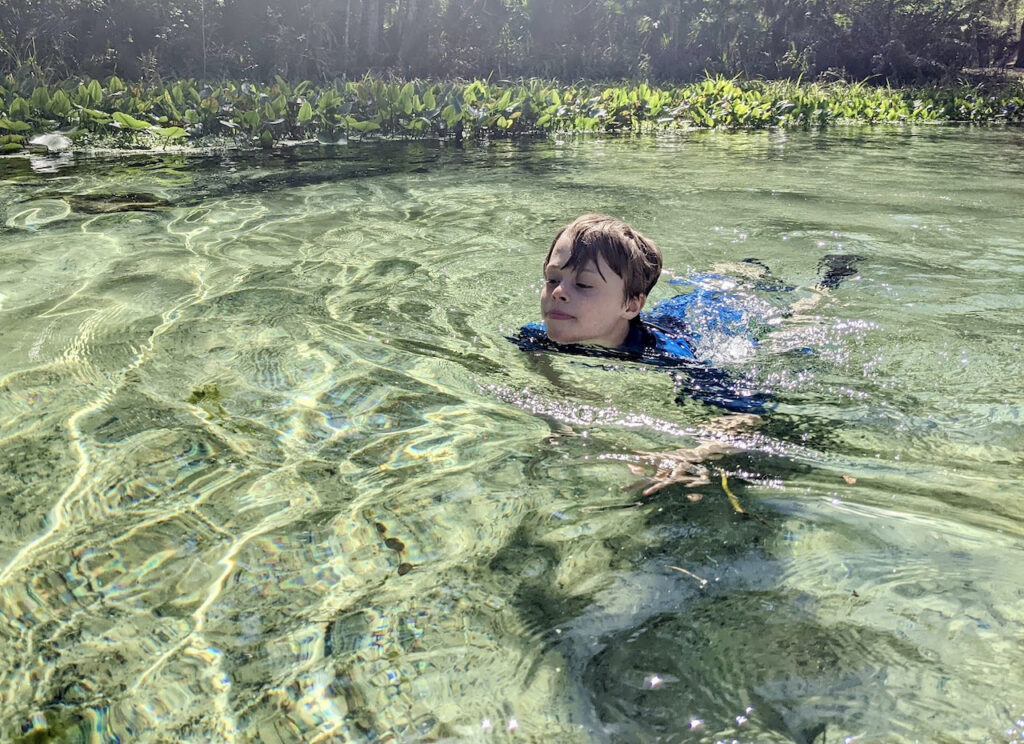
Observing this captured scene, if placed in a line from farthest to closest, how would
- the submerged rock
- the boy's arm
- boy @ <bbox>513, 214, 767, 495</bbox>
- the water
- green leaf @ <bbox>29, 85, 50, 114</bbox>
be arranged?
green leaf @ <bbox>29, 85, 50, 114</bbox>
the submerged rock
boy @ <bbox>513, 214, 767, 495</bbox>
the boy's arm
the water

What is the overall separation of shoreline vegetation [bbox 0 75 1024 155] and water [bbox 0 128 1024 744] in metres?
4.98

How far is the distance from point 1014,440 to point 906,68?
19.1 metres

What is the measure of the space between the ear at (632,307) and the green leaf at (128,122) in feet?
25.6

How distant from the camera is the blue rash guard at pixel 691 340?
325cm

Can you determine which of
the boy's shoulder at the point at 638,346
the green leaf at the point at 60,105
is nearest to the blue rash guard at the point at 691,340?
Result: the boy's shoulder at the point at 638,346

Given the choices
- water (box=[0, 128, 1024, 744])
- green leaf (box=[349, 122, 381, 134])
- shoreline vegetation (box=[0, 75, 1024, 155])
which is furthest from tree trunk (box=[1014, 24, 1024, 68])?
water (box=[0, 128, 1024, 744])

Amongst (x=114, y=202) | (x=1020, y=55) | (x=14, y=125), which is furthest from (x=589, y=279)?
(x=1020, y=55)

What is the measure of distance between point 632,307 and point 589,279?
32cm

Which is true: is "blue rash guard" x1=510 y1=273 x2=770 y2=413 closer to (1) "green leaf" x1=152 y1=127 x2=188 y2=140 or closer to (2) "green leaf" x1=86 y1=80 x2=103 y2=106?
(1) "green leaf" x1=152 y1=127 x2=188 y2=140

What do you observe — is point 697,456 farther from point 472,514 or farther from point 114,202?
point 114,202

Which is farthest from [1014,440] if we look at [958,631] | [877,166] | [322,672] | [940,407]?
[877,166]

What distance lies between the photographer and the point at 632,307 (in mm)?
3590

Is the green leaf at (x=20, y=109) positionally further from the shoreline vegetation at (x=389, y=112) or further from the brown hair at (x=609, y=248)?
the brown hair at (x=609, y=248)

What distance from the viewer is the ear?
11.6ft
